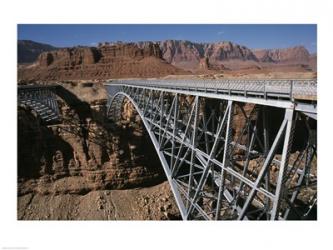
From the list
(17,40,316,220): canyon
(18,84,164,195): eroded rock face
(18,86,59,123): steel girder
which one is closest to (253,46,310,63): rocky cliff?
(17,40,316,220): canyon

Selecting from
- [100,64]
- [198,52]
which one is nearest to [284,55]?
Answer: [198,52]

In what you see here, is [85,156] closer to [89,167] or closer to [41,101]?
[89,167]

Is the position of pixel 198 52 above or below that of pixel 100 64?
above

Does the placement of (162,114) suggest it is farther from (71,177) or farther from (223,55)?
(223,55)

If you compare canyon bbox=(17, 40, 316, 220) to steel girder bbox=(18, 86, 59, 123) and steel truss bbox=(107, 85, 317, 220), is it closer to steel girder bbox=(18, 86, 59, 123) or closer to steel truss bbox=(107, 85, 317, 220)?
steel girder bbox=(18, 86, 59, 123)

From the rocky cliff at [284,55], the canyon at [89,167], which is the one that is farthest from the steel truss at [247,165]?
the rocky cliff at [284,55]

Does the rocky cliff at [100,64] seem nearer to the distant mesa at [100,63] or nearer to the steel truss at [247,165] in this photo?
the distant mesa at [100,63]
